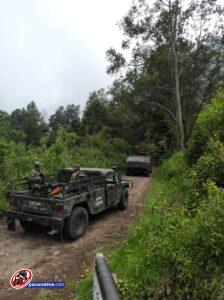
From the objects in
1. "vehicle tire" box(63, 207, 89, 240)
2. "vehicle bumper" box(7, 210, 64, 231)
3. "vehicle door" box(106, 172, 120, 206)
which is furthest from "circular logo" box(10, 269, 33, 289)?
"vehicle door" box(106, 172, 120, 206)

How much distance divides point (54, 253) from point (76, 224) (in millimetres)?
1078

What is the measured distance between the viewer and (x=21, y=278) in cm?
566

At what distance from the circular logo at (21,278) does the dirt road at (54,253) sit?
0.10 metres

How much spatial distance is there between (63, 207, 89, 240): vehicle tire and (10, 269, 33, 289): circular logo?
1610mm

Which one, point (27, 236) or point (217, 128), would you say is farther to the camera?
point (217, 128)

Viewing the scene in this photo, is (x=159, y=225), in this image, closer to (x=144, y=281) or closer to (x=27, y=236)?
(x=144, y=281)

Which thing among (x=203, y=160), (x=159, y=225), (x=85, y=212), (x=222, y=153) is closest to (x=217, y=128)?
(x=203, y=160)

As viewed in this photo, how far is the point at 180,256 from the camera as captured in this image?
3.65 m

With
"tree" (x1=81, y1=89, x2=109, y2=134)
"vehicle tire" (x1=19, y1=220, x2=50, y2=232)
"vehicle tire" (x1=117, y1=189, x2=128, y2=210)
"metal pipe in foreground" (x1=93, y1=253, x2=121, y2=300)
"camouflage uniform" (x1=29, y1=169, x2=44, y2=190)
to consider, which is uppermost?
"tree" (x1=81, y1=89, x2=109, y2=134)

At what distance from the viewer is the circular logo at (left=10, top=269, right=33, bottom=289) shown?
536 centimetres

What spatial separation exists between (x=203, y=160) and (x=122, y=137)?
24110mm

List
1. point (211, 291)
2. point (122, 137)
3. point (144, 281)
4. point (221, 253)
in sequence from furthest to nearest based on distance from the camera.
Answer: point (122, 137) → point (144, 281) → point (221, 253) → point (211, 291)

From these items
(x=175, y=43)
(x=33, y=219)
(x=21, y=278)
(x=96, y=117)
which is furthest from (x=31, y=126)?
(x=21, y=278)

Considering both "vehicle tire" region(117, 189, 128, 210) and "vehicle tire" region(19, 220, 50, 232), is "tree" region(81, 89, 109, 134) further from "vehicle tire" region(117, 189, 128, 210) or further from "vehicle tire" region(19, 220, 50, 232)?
"vehicle tire" region(19, 220, 50, 232)
